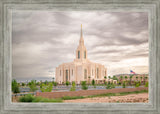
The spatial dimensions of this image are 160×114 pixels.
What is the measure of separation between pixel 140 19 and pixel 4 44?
8.68 ft

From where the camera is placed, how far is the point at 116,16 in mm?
3346

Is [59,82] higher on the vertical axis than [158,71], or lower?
lower

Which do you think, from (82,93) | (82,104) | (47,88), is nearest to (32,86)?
(47,88)

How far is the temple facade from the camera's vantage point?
11.0 feet

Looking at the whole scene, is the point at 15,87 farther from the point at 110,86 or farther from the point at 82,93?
the point at 110,86

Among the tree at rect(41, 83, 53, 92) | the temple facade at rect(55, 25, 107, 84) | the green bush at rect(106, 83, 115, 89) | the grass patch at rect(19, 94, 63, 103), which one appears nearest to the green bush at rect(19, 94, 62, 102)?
the grass patch at rect(19, 94, 63, 103)

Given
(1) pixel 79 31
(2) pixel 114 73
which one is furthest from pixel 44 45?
(2) pixel 114 73

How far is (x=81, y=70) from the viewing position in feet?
11.6

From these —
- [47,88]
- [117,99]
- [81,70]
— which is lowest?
[117,99]

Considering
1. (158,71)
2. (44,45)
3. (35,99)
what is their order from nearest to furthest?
1. (158,71)
2. (35,99)
3. (44,45)

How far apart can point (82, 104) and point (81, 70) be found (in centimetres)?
111

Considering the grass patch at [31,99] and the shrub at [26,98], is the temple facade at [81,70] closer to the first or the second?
the grass patch at [31,99]

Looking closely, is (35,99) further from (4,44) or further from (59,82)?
(4,44)

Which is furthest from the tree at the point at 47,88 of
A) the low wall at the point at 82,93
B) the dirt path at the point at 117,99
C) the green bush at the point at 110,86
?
the green bush at the point at 110,86
